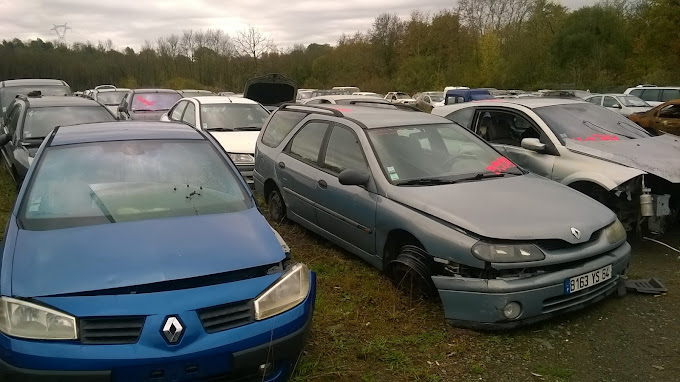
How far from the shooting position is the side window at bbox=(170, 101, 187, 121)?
1057cm

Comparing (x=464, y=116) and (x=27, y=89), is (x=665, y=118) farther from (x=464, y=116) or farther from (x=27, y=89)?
(x=27, y=89)

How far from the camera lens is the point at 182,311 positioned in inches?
102

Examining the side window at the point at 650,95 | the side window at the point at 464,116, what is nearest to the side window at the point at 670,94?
the side window at the point at 650,95

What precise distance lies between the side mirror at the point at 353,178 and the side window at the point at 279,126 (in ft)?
6.08

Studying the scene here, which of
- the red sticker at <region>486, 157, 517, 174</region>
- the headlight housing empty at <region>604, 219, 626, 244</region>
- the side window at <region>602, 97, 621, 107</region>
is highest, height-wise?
the red sticker at <region>486, 157, 517, 174</region>

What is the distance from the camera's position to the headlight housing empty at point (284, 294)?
9.29 ft

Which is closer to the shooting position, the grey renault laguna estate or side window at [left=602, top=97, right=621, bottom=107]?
the grey renault laguna estate

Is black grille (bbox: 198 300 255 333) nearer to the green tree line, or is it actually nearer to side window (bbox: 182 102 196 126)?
side window (bbox: 182 102 196 126)

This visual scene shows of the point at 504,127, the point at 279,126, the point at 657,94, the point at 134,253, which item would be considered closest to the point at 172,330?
the point at 134,253

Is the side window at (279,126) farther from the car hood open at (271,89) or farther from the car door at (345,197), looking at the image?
the car hood open at (271,89)

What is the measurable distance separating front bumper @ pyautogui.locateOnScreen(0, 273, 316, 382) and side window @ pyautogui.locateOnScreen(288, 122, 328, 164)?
3.16m

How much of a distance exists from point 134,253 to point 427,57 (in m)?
51.8

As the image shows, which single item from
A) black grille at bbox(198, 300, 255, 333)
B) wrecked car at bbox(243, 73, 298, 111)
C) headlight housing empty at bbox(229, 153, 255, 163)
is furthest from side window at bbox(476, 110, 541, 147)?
wrecked car at bbox(243, 73, 298, 111)

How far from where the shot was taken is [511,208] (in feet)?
13.5
